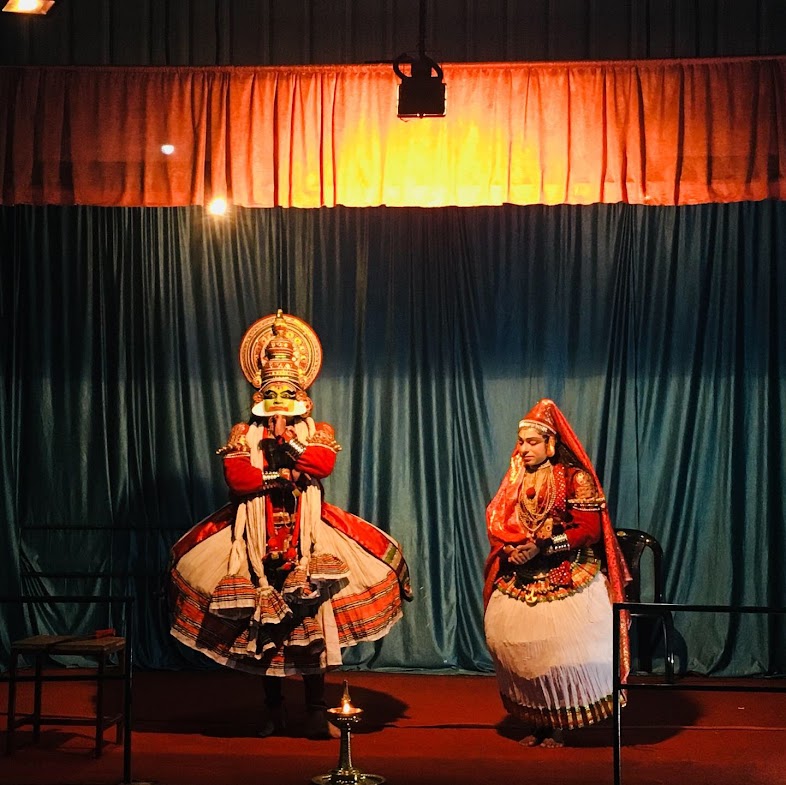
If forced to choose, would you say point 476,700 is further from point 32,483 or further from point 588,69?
point 588,69

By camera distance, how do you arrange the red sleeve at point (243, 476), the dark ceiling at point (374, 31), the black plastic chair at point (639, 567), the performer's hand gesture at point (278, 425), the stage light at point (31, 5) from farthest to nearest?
the dark ceiling at point (374, 31) → the black plastic chair at point (639, 567) → the stage light at point (31, 5) → the performer's hand gesture at point (278, 425) → the red sleeve at point (243, 476)

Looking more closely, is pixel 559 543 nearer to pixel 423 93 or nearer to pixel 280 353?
pixel 280 353

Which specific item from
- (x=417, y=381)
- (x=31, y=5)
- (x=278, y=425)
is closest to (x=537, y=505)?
(x=278, y=425)

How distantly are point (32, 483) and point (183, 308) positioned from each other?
1.34m

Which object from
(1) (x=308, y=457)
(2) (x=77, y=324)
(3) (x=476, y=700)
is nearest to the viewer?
(1) (x=308, y=457)

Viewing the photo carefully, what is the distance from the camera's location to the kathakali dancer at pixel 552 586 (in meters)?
5.34

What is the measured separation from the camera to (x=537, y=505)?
17.9 ft

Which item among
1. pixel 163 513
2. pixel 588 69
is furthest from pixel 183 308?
pixel 588 69

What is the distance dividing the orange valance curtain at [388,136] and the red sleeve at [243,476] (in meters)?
1.97

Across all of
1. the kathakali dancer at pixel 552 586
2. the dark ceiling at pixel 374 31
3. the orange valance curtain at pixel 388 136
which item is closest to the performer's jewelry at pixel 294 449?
the kathakali dancer at pixel 552 586

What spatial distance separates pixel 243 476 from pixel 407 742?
1.38 meters

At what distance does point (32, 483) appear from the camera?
745 cm

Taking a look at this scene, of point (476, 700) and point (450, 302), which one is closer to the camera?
point (476, 700)

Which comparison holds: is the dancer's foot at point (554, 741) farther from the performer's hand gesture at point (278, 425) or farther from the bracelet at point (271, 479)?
the performer's hand gesture at point (278, 425)
